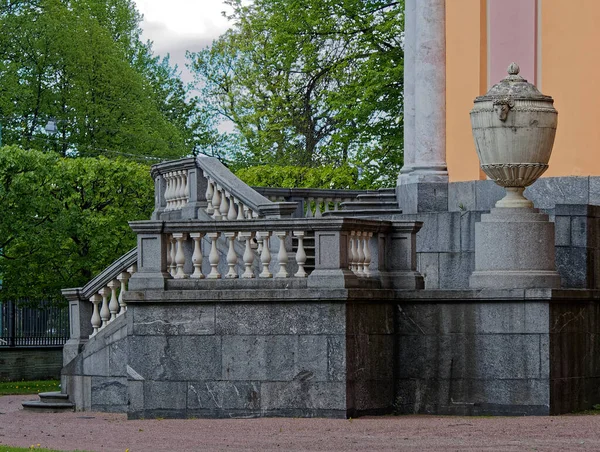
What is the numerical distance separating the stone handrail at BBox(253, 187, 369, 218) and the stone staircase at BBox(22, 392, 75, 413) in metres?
6.55

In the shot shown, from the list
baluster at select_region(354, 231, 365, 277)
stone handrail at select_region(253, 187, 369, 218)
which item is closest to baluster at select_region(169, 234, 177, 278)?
baluster at select_region(354, 231, 365, 277)

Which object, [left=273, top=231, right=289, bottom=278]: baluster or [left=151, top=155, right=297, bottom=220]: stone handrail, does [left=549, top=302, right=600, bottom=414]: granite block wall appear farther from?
[left=151, top=155, right=297, bottom=220]: stone handrail

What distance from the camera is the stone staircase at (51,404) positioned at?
1825 centimetres

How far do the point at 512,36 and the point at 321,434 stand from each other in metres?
8.57

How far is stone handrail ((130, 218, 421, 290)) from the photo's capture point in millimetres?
14867

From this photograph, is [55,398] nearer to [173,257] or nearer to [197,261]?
[173,257]

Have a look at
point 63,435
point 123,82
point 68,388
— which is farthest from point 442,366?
point 123,82

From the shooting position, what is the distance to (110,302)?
18562 mm

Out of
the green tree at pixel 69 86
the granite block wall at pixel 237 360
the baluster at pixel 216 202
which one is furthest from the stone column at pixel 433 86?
the green tree at pixel 69 86

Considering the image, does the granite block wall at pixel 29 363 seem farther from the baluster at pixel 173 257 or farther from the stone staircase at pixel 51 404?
the baluster at pixel 173 257

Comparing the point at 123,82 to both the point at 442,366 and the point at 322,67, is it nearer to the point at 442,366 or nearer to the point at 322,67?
the point at 322,67

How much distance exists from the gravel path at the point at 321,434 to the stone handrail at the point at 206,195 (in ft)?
11.8

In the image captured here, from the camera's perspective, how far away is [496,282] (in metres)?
15.5

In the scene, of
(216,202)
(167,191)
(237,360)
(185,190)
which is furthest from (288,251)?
(167,191)
